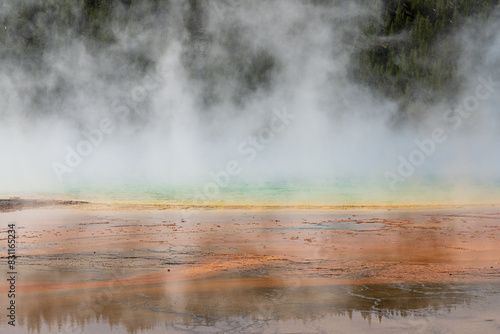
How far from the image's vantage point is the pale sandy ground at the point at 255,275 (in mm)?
5520

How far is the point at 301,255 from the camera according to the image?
889 centimetres

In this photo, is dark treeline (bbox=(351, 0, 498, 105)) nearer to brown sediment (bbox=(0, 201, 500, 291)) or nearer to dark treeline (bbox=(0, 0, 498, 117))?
dark treeline (bbox=(0, 0, 498, 117))

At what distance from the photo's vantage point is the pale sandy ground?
5520mm

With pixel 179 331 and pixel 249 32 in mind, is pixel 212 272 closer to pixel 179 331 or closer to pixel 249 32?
pixel 179 331

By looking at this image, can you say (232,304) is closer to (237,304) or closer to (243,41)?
(237,304)

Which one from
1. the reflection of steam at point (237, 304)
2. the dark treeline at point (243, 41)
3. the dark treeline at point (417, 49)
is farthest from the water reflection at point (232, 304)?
the dark treeline at point (243, 41)

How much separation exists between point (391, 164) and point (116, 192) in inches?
525

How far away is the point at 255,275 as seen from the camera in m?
7.45

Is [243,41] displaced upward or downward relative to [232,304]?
upward

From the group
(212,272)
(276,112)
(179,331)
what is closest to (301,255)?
(212,272)

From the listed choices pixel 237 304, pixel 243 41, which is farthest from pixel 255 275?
pixel 243 41

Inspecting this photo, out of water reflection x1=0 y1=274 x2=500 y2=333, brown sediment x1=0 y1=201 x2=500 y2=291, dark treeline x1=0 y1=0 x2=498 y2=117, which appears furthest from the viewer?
dark treeline x1=0 y1=0 x2=498 y2=117

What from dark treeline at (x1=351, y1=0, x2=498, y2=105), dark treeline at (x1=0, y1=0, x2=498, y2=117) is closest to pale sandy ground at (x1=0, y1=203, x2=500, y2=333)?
dark treeline at (x1=351, y1=0, x2=498, y2=105)

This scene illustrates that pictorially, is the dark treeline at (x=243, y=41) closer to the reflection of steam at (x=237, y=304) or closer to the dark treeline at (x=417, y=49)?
the dark treeline at (x=417, y=49)
